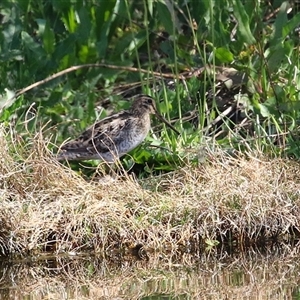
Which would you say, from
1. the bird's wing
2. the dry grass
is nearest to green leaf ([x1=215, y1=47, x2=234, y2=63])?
the bird's wing

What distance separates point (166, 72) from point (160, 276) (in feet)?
12.3

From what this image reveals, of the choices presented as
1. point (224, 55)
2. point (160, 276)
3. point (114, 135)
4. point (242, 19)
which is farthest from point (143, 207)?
point (242, 19)

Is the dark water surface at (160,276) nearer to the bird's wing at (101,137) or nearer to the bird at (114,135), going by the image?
the bird at (114,135)

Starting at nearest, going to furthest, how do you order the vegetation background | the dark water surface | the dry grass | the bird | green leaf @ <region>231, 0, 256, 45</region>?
the dark water surface
the dry grass
the bird
the vegetation background
green leaf @ <region>231, 0, 256, 45</region>

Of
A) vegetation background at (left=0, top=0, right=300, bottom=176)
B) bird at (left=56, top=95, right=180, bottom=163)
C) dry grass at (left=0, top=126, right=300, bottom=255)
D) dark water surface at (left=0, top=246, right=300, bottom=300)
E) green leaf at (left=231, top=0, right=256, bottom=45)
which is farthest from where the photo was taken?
green leaf at (left=231, top=0, right=256, bottom=45)

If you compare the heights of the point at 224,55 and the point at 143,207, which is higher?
the point at 224,55

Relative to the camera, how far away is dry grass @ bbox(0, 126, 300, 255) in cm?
762

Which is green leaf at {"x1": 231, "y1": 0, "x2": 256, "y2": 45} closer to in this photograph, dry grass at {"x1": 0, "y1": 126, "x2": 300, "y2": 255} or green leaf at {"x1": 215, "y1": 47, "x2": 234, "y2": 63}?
green leaf at {"x1": 215, "y1": 47, "x2": 234, "y2": 63}

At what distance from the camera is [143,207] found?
787 cm

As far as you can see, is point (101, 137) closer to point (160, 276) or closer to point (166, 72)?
point (166, 72)

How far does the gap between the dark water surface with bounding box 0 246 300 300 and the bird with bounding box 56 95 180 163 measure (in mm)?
1293

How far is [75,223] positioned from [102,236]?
203 mm

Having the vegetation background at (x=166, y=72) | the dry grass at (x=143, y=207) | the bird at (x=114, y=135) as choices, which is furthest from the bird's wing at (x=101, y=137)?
the dry grass at (x=143, y=207)

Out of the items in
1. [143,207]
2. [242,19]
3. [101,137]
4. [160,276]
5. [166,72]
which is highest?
[242,19]
